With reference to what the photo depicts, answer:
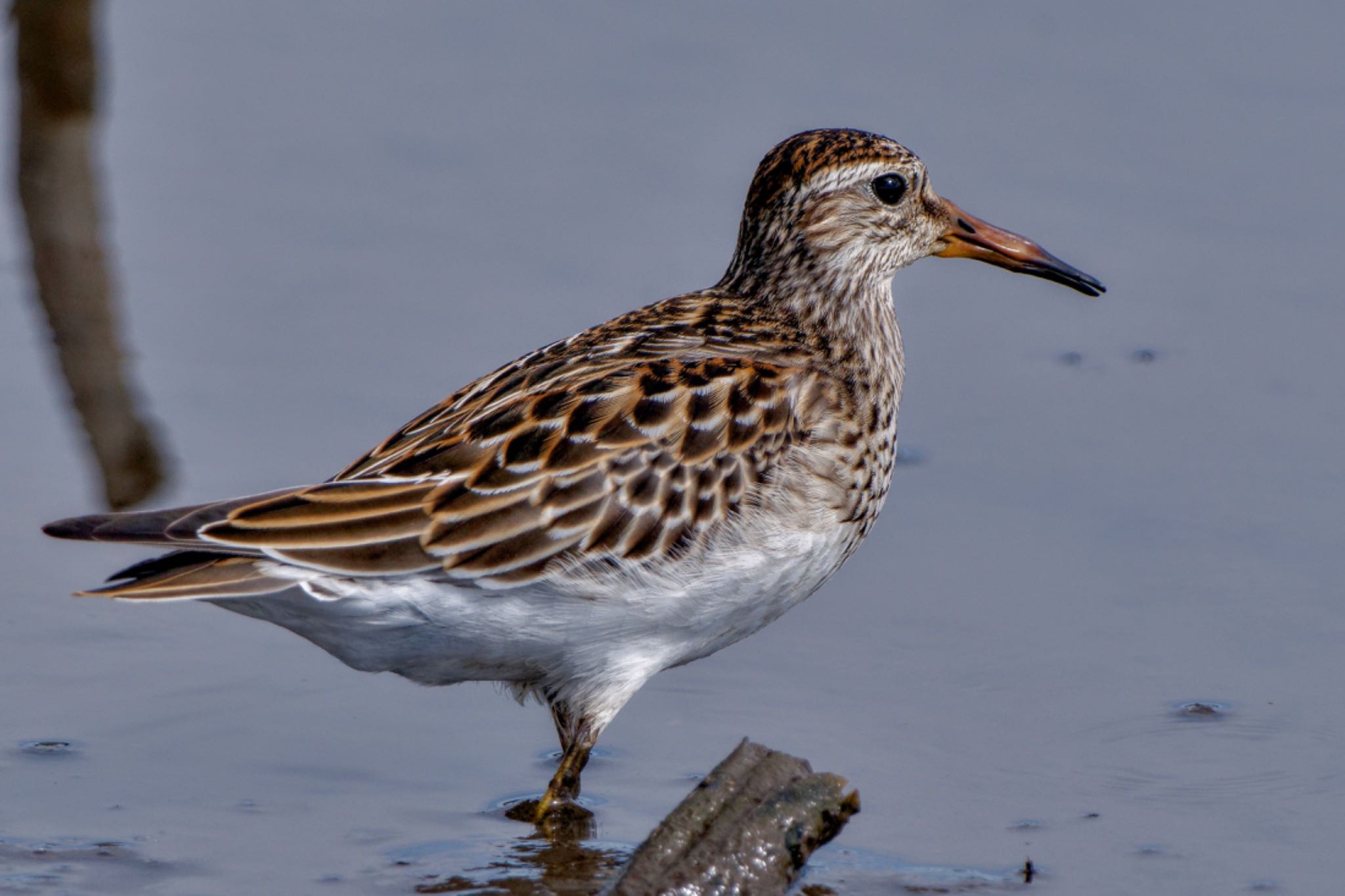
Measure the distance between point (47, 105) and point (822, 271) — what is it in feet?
20.5

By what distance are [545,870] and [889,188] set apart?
299 cm

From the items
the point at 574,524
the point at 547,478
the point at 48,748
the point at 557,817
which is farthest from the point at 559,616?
the point at 48,748

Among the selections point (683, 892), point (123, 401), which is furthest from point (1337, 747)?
point (123, 401)

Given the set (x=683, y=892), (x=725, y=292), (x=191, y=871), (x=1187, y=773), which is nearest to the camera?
(x=683, y=892)

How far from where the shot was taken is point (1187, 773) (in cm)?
782

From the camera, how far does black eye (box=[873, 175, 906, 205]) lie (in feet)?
27.0

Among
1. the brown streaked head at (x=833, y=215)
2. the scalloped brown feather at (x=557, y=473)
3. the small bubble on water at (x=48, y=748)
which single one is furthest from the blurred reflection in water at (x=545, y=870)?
the brown streaked head at (x=833, y=215)

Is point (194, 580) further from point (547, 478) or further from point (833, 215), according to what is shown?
point (833, 215)

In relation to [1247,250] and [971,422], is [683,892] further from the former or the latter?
[1247,250]

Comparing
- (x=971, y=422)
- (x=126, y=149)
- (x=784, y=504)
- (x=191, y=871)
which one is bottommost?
(x=191, y=871)

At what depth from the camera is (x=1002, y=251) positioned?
28.3ft

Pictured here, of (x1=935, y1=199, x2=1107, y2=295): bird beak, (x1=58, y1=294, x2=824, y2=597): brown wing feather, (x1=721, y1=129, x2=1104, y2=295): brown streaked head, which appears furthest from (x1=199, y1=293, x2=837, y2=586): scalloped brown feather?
(x1=935, y1=199, x2=1107, y2=295): bird beak

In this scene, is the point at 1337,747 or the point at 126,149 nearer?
the point at 1337,747

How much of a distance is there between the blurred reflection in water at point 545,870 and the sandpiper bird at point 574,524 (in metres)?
0.20
